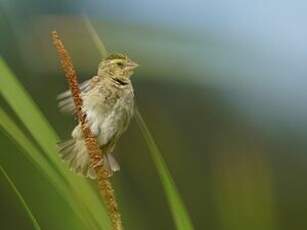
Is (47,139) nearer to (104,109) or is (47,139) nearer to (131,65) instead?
(104,109)

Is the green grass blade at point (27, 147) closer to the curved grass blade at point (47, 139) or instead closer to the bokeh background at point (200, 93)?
the curved grass blade at point (47, 139)

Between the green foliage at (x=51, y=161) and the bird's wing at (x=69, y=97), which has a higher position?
the bird's wing at (x=69, y=97)

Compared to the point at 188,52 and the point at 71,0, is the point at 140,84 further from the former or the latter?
the point at 71,0

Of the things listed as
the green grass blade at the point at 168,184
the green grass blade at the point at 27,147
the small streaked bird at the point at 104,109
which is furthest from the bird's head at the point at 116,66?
the green grass blade at the point at 27,147

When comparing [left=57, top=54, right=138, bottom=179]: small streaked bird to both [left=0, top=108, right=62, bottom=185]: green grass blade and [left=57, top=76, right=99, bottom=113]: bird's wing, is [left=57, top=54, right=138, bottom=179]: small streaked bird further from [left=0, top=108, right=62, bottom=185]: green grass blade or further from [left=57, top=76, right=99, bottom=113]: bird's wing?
[left=0, top=108, right=62, bottom=185]: green grass blade

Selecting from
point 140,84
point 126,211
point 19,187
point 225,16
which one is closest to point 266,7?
point 225,16

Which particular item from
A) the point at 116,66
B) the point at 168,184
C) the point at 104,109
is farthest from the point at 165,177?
the point at 116,66
